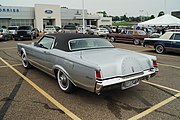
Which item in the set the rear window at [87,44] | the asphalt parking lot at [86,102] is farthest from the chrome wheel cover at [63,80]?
→ the rear window at [87,44]

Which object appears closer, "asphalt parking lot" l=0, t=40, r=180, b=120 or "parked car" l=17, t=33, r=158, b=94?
"asphalt parking lot" l=0, t=40, r=180, b=120

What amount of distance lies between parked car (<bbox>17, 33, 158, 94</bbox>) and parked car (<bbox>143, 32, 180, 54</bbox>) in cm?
689

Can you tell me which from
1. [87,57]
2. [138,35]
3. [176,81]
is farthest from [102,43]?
[138,35]

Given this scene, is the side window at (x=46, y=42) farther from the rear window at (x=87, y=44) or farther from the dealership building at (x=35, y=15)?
the dealership building at (x=35, y=15)

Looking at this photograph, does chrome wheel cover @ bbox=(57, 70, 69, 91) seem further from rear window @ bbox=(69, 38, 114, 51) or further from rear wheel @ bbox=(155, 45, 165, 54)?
rear wheel @ bbox=(155, 45, 165, 54)

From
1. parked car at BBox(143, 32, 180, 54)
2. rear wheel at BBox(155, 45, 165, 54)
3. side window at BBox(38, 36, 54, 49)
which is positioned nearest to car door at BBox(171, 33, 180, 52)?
parked car at BBox(143, 32, 180, 54)

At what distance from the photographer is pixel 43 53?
5504 millimetres

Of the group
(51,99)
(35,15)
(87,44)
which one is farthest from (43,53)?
(35,15)

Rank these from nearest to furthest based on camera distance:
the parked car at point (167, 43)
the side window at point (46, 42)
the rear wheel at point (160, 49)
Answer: the side window at point (46, 42)
the parked car at point (167, 43)
the rear wheel at point (160, 49)

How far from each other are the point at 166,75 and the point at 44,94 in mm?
4072

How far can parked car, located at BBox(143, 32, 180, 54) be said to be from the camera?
10906mm

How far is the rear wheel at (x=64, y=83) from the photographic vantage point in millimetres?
4573

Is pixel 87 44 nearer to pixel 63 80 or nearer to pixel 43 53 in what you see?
pixel 63 80

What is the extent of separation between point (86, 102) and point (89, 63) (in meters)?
0.97
